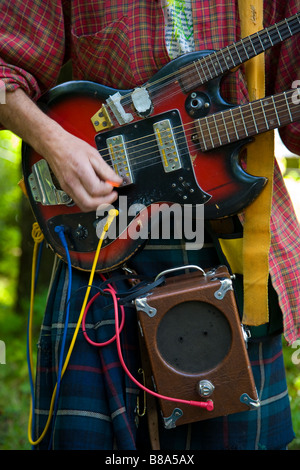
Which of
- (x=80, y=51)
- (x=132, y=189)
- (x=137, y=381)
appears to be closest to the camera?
(x=137, y=381)

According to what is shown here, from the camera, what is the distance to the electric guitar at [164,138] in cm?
130

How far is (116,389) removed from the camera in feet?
4.35

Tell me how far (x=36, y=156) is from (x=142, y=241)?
395 mm

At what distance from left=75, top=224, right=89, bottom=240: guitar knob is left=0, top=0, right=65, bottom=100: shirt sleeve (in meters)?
0.39

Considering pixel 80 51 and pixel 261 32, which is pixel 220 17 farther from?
pixel 80 51

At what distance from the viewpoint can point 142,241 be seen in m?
1.37

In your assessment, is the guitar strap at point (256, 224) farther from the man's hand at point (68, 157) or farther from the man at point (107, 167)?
the man's hand at point (68, 157)

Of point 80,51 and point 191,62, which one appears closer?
point 191,62

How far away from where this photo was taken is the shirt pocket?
1.44 meters

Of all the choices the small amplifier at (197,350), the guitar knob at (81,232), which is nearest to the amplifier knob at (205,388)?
the small amplifier at (197,350)

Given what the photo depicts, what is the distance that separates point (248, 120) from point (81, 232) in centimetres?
51

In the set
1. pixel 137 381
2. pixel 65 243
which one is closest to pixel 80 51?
pixel 65 243

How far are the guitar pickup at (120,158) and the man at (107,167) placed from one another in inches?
1.8

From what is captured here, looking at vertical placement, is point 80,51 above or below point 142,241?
above
